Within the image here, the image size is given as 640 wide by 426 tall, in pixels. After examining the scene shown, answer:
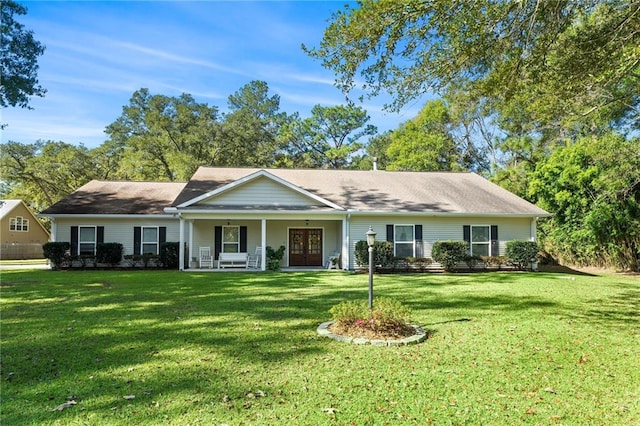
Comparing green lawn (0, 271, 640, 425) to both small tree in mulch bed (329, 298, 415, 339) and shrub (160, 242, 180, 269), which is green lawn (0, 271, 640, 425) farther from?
shrub (160, 242, 180, 269)

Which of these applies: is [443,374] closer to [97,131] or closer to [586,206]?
[586,206]

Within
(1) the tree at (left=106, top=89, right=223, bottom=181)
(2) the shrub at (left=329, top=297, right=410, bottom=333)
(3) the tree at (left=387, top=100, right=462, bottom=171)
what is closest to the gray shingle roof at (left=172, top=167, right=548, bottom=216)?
(3) the tree at (left=387, top=100, right=462, bottom=171)

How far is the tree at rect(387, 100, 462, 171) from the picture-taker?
33438 millimetres

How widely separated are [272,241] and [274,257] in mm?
1328

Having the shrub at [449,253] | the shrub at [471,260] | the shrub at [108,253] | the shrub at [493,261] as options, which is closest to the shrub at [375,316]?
the shrub at [449,253]

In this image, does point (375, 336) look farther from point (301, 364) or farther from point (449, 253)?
point (449, 253)

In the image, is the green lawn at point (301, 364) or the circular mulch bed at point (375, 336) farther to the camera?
the circular mulch bed at point (375, 336)

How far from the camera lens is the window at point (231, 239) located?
18.9 metres

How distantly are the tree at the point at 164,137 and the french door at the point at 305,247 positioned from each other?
17.9 meters

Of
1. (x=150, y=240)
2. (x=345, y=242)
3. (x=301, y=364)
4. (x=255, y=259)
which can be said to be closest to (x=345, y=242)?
(x=345, y=242)

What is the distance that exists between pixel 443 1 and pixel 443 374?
17.3 ft

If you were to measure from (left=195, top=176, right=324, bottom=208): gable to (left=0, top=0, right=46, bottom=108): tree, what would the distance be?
9537mm

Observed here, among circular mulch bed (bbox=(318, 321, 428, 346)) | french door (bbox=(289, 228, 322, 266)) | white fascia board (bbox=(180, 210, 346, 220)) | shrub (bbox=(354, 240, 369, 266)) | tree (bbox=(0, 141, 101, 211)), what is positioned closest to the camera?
circular mulch bed (bbox=(318, 321, 428, 346))

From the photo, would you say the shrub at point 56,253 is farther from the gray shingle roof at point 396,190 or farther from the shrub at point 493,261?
the shrub at point 493,261
